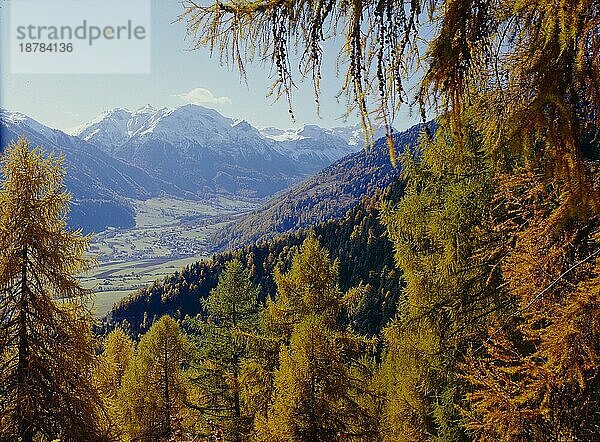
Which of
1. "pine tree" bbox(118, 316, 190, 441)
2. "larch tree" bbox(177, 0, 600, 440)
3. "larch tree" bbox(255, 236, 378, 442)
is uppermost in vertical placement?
"larch tree" bbox(177, 0, 600, 440)

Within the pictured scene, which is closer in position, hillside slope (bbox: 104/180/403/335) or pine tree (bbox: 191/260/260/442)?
pine tree (bbox: 191/260/260/442)

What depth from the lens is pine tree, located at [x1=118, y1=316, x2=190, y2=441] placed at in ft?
55.6

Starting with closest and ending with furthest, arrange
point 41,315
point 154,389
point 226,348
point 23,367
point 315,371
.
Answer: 1. point 23,367
2. point 41,315
3. point 315,371
4. point 226,348
5. point 154,389

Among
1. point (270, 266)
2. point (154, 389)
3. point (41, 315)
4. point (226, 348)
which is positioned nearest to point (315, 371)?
point (41, 315)

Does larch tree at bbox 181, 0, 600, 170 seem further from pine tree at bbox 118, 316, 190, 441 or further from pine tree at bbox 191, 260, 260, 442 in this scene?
pine tree at bbox 118, 316, 190, 441

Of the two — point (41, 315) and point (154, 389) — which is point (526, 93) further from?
point (154, 389)

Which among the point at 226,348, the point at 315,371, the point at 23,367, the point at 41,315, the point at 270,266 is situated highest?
Answer: the point at 41,315

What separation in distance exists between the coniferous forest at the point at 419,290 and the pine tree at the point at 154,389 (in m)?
0.08

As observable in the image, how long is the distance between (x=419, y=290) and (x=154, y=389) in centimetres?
1269

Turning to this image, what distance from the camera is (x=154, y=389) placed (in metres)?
17.3

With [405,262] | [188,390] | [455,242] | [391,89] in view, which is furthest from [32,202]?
[188,390]

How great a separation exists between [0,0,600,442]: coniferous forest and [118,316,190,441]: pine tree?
77 mm

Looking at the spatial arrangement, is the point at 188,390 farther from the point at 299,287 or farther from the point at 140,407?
the point at 299,287

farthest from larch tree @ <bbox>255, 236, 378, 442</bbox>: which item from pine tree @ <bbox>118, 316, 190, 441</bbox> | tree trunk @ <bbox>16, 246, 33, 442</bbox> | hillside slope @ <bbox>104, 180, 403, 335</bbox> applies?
hillside slope @ <bbox>104, 180, 403, 335</bbox>
